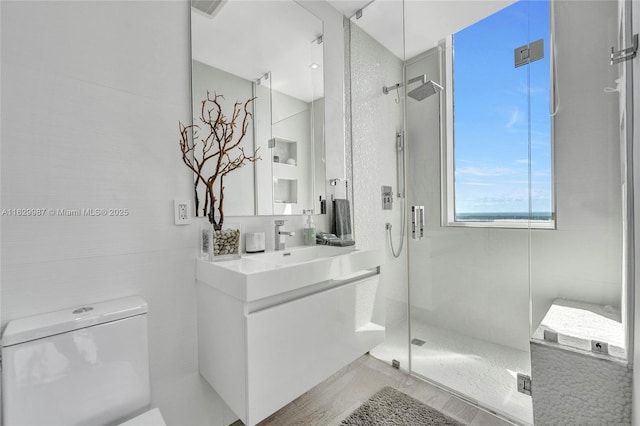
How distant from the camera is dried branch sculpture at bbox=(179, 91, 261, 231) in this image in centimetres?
135

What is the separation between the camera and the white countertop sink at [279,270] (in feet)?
3.47

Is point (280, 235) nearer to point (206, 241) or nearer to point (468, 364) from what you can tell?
point (206, 241)

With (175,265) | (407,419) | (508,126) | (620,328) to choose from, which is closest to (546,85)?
(508,126)

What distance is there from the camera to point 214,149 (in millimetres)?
1435

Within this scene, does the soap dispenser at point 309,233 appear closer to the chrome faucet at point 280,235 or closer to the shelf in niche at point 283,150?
the chrome faucet at point 280,235

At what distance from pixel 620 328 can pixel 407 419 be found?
1.08 meters

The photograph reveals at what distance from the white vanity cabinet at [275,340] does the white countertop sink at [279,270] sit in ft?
0.13

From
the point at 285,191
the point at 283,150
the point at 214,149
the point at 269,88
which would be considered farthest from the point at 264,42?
the point at 285,191

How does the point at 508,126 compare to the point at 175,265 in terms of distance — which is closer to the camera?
the point at 175,265

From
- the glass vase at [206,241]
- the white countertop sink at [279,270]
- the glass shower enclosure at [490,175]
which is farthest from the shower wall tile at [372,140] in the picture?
the glass vase at [206,241]

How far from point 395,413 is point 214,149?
171 cm

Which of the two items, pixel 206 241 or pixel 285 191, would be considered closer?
pixel 206 241

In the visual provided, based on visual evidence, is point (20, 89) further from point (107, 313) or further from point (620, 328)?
point (620, 328)

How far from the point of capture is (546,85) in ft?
5.08
